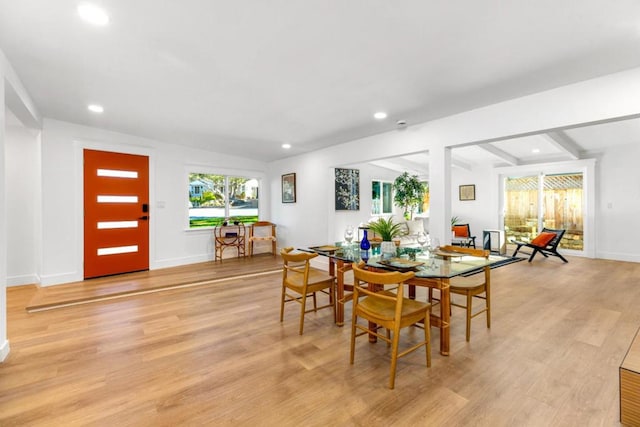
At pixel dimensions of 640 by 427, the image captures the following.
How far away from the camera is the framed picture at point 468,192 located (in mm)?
8211

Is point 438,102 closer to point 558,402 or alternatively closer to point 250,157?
point 558,402

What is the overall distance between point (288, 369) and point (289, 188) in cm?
461

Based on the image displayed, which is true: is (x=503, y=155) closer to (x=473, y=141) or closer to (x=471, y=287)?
(x=473, y=141)

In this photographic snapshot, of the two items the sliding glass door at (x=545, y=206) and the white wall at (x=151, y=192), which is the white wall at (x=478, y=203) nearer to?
the sliding glass door at (x=545, y=206)

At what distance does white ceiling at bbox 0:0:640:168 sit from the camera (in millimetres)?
1870

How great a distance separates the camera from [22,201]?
14.6 ft

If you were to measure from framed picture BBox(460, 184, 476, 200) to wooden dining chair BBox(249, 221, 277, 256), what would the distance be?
547 cm

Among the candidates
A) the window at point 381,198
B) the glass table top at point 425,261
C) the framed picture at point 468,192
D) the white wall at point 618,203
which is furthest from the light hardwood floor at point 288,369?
the framed picture at point 468,192

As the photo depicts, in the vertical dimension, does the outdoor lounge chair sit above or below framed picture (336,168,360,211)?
below

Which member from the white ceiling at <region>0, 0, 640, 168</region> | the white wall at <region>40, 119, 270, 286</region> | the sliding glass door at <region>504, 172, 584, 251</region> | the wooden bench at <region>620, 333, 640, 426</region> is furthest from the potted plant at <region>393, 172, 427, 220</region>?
the wooden bench at <region>620, 333, 640, 426</region>

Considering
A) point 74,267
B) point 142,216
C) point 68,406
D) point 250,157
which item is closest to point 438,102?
point 68,406

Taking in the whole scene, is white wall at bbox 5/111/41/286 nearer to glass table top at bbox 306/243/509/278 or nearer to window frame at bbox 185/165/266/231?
window frame at bbox 185/165/266/231

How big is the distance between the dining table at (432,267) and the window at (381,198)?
5.12 m

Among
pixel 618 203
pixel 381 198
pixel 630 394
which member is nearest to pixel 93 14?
pixel 630 394
